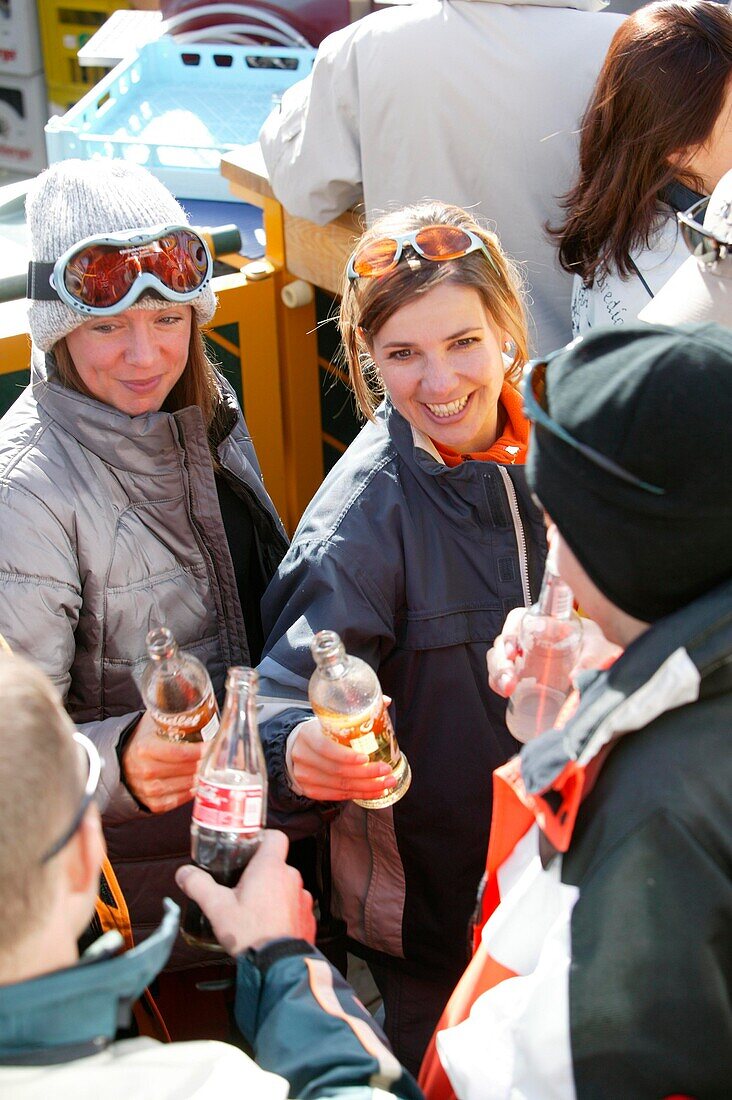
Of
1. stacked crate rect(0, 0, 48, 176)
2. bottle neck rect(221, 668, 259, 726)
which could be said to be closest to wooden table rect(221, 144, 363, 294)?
bottle neck rect(221, 668, 259, 726)

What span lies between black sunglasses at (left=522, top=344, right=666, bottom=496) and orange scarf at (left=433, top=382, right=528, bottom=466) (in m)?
0.81

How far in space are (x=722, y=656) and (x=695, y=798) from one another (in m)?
0.16

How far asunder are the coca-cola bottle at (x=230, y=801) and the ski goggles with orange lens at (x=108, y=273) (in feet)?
3.28

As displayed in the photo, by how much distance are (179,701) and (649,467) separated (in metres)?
1.17

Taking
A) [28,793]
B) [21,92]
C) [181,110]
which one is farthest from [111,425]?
[21,92]

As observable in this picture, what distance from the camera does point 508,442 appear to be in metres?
2.44

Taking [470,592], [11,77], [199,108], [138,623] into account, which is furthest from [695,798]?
[11,77]

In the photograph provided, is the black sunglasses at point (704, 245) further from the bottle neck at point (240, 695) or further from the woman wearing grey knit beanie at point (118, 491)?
the bottle neck at point (240, 695)

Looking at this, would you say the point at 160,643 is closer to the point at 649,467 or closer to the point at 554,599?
the point at 554,599

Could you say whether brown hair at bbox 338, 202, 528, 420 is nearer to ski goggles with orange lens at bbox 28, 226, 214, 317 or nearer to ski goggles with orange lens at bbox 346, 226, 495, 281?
ski goggles with orange lens at bbox 346, 226, 495, 281

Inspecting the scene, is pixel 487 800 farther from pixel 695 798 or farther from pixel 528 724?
pixel 695 798

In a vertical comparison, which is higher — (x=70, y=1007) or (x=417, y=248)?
(x=417, y=248)

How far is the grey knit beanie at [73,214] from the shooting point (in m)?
→ 2.30

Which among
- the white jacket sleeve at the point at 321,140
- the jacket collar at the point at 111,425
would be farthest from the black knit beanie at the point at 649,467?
the white jacket sleeve at the point at 321,140
